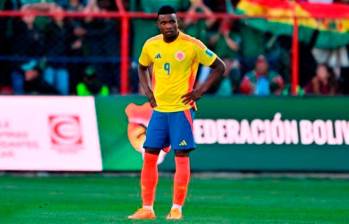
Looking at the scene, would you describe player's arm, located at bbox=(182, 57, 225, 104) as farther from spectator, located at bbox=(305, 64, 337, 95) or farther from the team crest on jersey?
spectator, located at bbox=(305, 64, 337, 95)

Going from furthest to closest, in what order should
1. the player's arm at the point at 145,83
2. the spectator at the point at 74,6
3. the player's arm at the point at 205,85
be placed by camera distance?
the spectator at the point at 74,6 < the player's arm at the point at 145,83 < the player's arm at the point at 205,85

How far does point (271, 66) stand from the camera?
790 inches

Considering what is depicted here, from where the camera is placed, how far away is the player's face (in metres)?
A: 12.0

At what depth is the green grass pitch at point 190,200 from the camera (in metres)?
12.4

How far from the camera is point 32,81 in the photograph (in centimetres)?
1997

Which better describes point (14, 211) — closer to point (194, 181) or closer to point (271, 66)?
point (194, 181)

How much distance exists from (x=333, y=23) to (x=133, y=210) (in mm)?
7987


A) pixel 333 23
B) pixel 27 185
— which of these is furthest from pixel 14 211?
pixel 333 23

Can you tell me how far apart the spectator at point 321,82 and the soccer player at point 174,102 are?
7.91 meters

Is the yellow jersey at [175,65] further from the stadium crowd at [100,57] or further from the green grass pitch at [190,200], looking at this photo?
the stadium crowd at [100,57]

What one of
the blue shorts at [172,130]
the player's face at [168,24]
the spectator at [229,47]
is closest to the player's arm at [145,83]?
the blue shorts at [172,130]

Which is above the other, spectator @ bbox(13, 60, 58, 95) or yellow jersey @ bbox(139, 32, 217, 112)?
yellow jersey @ bbox(139, 32, 217, 112)

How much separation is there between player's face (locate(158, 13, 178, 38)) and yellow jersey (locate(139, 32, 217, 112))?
0.18 meters

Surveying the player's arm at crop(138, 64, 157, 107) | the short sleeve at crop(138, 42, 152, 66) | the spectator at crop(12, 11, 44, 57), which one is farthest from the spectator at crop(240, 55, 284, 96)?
the short sleeve at crop(138, 42, 152, 66)
